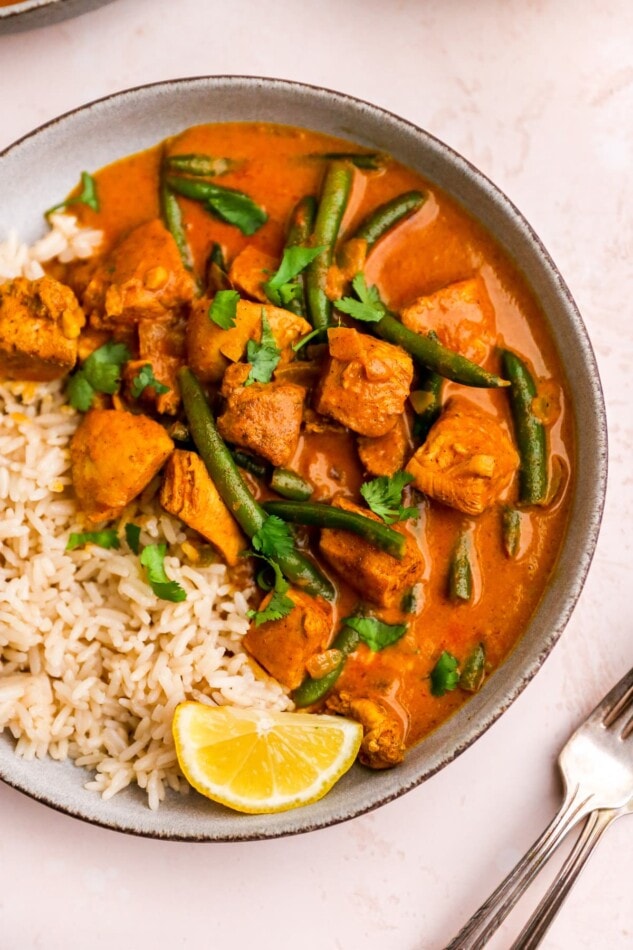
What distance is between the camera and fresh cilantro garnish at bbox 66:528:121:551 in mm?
3332

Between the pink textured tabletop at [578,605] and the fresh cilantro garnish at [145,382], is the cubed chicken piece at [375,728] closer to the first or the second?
the pink textured tabletop at [578,605]

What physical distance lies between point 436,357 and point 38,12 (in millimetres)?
1947

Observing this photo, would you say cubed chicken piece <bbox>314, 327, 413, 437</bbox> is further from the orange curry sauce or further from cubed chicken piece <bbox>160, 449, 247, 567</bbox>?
cubed chicken piece <bbox>160, 449, 247, 567</bbox>

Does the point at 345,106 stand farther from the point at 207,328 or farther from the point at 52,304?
the point at 52,304

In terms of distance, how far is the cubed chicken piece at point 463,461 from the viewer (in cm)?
310

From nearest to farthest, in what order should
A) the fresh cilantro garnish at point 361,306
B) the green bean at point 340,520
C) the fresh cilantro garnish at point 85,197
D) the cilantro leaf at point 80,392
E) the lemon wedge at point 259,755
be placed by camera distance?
1. the lemon wedge at point 259,755
2. the green bean at point 340,520
3. the fresh cilantro garnish at point 361,306
4. the cilantro leaf at point 80,392
5. the fresh cilantro garnish at point 85,197

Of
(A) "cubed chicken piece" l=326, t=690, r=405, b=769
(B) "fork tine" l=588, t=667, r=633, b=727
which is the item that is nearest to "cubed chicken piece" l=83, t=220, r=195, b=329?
(A) "cubed chicken piece" l=326, t=690, r=405, b=769

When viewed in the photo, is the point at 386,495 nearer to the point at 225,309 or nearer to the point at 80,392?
the point at 225,309

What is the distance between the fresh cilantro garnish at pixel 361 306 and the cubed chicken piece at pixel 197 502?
76cm

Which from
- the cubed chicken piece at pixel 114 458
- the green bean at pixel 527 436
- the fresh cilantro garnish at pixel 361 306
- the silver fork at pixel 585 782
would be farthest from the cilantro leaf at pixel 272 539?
the silver fork at pixel 585 782

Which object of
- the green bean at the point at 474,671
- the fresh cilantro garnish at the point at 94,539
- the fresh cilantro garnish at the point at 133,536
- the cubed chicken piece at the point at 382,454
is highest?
the cubed chicken piece at the point at 382,454

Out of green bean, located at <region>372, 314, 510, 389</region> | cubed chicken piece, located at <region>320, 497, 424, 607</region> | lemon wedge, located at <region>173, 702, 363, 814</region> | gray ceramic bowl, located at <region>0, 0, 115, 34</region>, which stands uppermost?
gray ceramic bowl, located at <region>0, 0, 115, 34</region>

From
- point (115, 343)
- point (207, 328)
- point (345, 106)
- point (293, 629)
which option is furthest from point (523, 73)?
point (293, 629)

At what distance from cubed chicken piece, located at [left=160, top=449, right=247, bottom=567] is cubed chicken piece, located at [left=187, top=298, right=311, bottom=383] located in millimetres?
344
